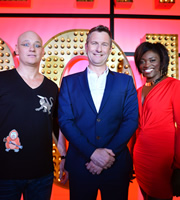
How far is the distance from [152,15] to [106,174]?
8.11 feet

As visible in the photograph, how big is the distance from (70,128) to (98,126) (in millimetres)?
242

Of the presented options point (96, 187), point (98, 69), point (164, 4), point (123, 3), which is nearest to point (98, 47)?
point (98, 69)

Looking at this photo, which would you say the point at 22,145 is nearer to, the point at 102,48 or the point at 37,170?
the point at 37,170

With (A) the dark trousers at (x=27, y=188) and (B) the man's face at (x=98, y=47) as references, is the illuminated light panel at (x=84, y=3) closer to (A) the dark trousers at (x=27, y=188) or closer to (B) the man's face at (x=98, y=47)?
(B) the man's face at (x=98, y=47)

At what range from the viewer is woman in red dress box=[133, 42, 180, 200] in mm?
2037

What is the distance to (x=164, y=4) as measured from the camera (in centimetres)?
300

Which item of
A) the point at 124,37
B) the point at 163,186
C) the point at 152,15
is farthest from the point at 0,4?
the point at 163,186

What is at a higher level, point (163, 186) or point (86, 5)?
point (86, 5)

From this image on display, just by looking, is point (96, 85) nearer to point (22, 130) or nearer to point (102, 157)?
point (102, 157)

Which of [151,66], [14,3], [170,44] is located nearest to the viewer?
[151,66]

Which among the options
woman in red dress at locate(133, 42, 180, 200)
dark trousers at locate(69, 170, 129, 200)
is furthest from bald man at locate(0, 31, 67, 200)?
woman in red dress at locate(133, 42, 180, 200)

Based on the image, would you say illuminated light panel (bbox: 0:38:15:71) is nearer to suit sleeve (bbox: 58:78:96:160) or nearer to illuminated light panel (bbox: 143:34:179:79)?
suit sleeve (bbox: 58:78:96:160)

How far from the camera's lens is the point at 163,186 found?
203 cm

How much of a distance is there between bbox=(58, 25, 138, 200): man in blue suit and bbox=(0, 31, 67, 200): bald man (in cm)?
21
